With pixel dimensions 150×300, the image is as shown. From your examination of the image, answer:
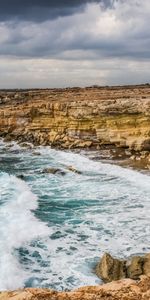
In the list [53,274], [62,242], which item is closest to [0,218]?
[62,242]

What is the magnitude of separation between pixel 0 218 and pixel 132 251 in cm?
811

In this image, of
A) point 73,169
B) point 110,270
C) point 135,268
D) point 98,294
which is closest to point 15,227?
point 110,270

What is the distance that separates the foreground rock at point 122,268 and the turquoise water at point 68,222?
1.44 feet

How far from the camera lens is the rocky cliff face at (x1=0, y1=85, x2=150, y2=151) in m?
41.8

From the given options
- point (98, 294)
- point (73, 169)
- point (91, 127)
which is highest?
point (91, 127)

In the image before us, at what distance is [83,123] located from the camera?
48.6 m

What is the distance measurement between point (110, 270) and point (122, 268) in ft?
1.40

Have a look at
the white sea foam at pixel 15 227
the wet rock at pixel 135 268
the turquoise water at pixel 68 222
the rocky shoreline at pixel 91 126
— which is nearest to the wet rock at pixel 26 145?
the rocky shoreline at pixel 91 126

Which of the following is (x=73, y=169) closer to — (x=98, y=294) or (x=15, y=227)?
(x=15, y=227)

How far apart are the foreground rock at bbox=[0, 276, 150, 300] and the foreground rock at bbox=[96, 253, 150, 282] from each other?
5318 millimetres

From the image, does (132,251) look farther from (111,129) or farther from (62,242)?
(111,129)

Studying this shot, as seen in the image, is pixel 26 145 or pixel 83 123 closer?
pixel 83 123

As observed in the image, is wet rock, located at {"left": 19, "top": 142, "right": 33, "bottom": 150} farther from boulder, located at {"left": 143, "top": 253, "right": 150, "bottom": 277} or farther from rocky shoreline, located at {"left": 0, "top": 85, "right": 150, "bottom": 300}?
boulder, located at {"left": 143, "top": 253, "right": 150, "bottom": 277}

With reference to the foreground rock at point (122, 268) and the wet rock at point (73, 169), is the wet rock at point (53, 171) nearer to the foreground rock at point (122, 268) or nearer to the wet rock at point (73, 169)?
the wet rock at point (73, 169)
